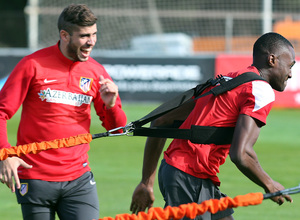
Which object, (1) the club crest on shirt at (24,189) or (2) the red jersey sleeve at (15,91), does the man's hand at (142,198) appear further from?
(2) the red jersey sleeve at (15,91)

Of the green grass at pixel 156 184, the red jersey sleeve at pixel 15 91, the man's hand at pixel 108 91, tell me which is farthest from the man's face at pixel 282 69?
the green grass at pixel 156 184

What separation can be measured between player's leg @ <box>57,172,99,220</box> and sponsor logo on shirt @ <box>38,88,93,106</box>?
0.60 m

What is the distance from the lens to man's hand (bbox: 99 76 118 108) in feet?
13.9

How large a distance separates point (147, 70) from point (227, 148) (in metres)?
16.7

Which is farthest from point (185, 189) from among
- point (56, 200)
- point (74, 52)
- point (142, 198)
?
point (74, 52)

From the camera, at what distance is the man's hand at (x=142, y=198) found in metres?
4.55

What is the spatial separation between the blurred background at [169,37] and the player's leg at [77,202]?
52.8ft

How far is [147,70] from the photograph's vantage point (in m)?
20.7

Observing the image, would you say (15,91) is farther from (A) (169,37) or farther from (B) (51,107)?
(A) (169,37)

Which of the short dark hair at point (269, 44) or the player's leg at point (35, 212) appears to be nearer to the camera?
the short dark hair at point (269, 44)

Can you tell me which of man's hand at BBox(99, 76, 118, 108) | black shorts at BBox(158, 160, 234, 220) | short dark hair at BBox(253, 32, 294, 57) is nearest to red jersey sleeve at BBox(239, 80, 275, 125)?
short dark hair at BBox(253, 32, 294, 57)

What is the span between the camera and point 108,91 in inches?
167

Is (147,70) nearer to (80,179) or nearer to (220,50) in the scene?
(220,50)

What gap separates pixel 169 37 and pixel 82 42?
20.5 metres
